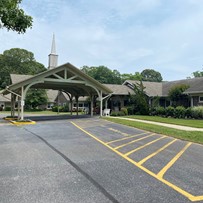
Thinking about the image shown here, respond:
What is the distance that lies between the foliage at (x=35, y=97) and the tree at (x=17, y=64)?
22241mm

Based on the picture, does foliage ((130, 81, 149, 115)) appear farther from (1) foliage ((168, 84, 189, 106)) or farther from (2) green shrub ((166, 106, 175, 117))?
(2) green shrub ((166, 106, 175, 117))

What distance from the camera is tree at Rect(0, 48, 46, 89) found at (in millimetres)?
69438

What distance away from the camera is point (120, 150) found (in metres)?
8.81

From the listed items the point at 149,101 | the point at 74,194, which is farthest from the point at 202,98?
the point at 74,194

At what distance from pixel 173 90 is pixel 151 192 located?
25.8 metres

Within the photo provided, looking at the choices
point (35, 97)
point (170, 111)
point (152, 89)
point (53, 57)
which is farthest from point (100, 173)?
point (35, 97)

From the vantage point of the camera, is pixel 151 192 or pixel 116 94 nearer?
pixel 151 192

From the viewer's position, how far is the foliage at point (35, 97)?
47.5m

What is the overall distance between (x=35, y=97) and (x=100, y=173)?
43.9m

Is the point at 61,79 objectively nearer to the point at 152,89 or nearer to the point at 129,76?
the point at 152,89

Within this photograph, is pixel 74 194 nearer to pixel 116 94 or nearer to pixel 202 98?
pixel 202 98

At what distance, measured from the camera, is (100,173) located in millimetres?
6000

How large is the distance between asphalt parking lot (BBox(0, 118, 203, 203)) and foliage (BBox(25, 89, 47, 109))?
39.0 meters

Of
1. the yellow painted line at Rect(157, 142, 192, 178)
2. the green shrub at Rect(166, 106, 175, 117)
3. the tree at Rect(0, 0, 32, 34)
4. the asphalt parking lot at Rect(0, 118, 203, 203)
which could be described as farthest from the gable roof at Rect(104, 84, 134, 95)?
the tree at Rect(0, 0, 32, 34)
